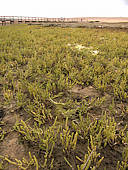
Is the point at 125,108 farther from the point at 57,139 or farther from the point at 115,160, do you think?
the point at 57,139

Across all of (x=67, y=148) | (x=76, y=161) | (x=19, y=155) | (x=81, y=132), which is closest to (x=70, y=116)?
(x=81, y=132)

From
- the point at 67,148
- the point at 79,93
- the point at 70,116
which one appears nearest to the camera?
the point at 67,148

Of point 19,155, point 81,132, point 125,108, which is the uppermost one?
point 125,108

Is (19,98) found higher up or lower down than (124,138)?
higher up

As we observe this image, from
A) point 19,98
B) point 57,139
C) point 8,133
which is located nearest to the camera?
point 57,139

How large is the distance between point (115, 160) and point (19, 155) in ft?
3.50

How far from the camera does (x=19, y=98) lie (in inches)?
93.3

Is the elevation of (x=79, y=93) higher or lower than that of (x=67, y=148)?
higher

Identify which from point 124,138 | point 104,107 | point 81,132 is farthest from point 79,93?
point 124,138

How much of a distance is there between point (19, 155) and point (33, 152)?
0.51 ft

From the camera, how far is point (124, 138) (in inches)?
62.5

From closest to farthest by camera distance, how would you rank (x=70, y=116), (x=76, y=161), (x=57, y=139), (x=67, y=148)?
(x=76, y=161) → (x=67, y=148) → (x=57, y=139) → (x=70, y=116)

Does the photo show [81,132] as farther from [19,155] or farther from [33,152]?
[19,155]

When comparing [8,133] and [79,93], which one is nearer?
[8,133]
